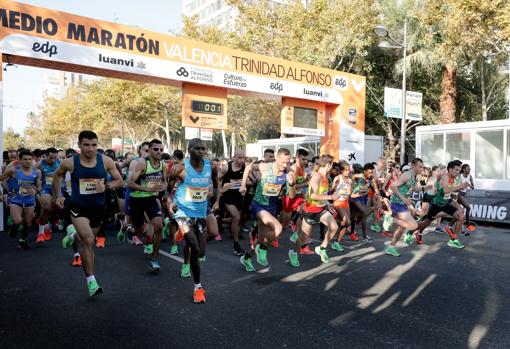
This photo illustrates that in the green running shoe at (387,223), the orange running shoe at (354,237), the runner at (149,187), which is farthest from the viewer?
the green running shoe at (387,223)

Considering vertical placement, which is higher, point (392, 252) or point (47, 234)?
point (47, 234)

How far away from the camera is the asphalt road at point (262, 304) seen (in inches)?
157

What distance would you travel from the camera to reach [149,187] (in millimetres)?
6312

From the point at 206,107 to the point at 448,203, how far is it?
25.6ft

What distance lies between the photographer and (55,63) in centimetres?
1118

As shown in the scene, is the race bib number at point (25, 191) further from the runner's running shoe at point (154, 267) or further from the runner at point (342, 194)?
the runner at point (342, 194)

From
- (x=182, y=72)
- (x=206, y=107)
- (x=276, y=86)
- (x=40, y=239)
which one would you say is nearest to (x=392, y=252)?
(x=40, y=239)

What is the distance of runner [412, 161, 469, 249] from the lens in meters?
8.66

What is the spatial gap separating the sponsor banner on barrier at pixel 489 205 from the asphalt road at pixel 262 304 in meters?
5.22

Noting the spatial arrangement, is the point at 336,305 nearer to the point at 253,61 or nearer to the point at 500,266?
the point at 500,266

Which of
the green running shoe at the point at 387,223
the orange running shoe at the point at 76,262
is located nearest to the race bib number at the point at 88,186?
the orange running shoe at the point at 76,262

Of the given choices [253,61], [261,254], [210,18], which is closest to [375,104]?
[253,61]

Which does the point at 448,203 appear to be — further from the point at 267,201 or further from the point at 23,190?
the point at 23,190

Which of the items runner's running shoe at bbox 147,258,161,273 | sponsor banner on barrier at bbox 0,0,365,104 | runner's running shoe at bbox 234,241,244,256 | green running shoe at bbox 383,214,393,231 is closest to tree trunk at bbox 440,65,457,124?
sponsor banner on barrier at bbox 0,0,365,104
